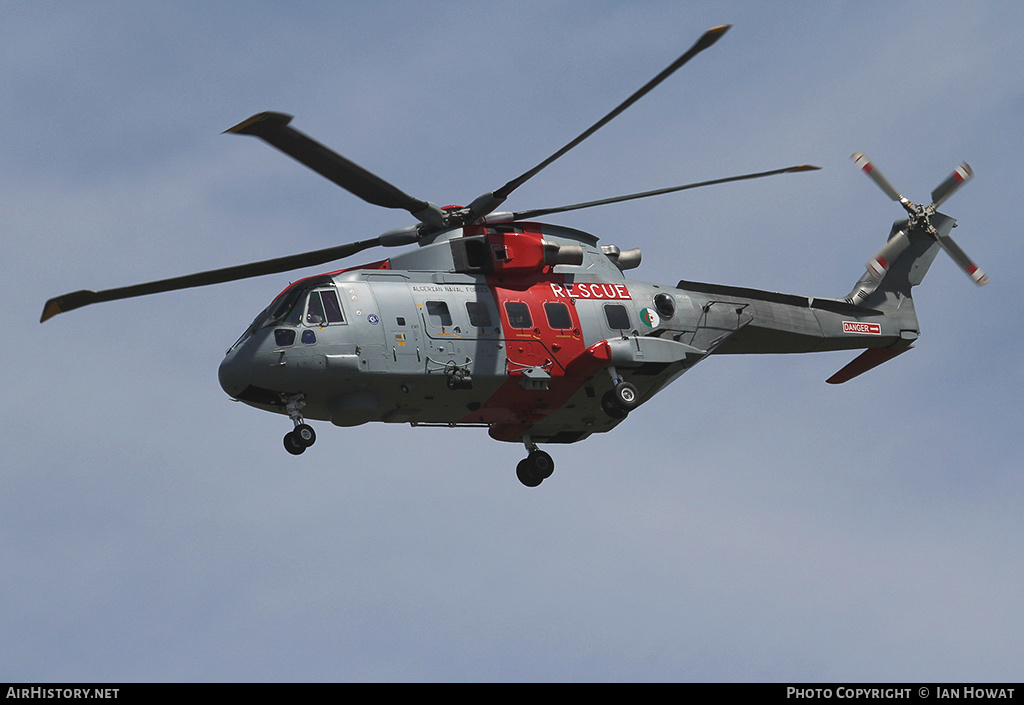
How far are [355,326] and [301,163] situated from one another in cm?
364

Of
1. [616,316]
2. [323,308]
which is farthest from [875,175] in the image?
[323,308]

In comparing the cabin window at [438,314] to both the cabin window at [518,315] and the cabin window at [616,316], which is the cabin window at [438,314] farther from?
the cabin window at [616,316]

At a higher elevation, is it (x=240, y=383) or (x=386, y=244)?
(x=386, y=244)

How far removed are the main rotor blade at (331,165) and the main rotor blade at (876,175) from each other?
39.5 feet

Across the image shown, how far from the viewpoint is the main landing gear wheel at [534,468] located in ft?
121

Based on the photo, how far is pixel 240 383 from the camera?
32656mm

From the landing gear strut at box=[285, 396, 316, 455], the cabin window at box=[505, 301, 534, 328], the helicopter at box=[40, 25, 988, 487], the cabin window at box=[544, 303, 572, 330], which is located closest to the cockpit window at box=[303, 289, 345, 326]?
the helicopter at box=[40, 25, 988, 487]

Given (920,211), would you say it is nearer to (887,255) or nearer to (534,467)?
(887,255)

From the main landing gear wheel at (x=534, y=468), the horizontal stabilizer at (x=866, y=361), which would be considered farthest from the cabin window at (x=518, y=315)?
the horizontal stabilizer at (x=866, y=361)

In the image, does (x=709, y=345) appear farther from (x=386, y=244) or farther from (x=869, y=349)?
(x=386, y=244)

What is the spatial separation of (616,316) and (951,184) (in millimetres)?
10594
